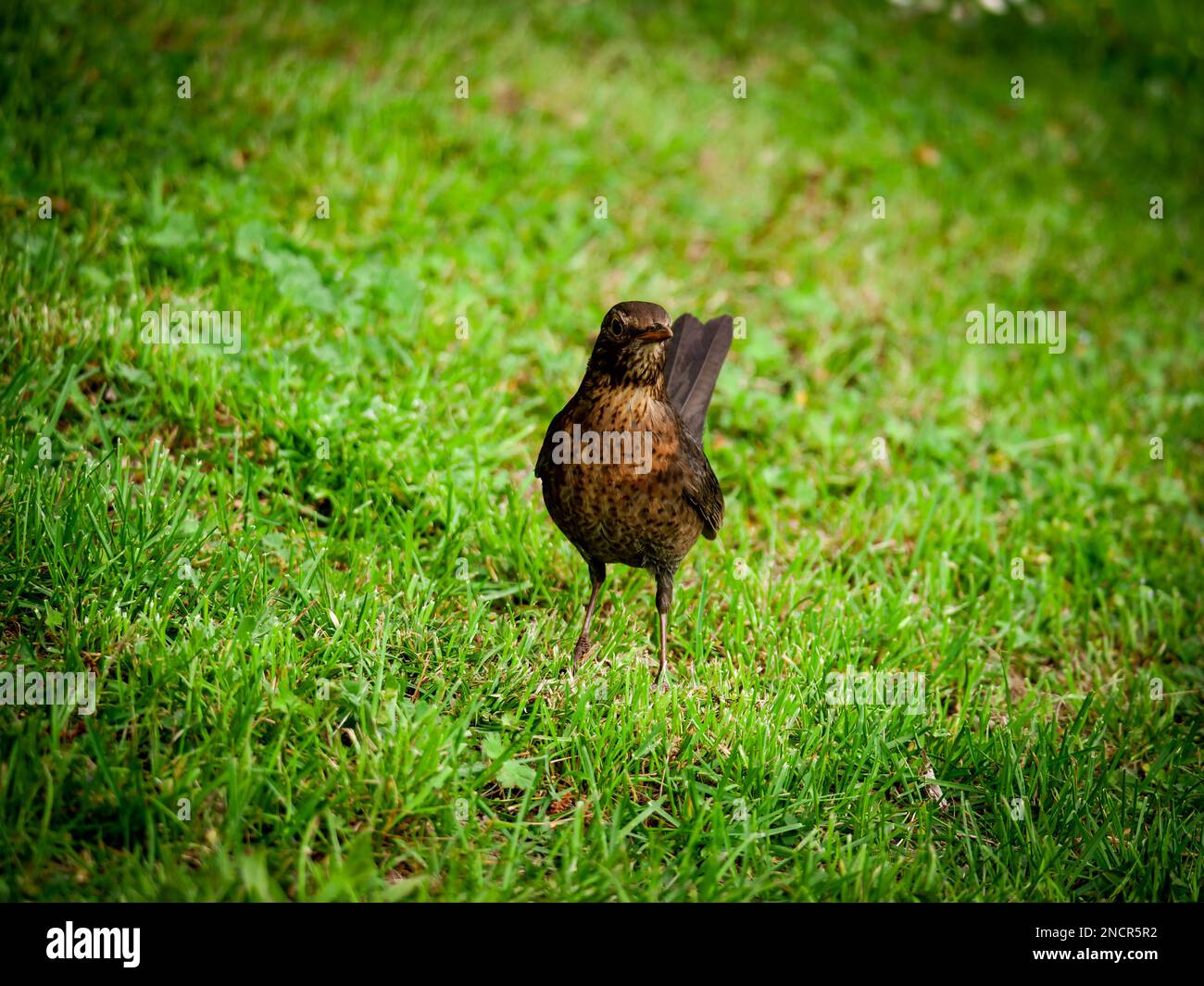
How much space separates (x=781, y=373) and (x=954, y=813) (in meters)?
2.75

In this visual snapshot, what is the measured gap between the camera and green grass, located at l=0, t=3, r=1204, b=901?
9.53ft

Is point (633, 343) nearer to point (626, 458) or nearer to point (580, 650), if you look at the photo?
point (626, 458)

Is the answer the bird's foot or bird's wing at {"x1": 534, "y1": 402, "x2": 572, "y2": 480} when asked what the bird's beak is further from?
the bird's foot

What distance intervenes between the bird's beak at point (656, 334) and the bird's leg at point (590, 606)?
2.95 ft

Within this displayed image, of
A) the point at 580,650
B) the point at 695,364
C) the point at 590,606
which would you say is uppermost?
the point at 695,364

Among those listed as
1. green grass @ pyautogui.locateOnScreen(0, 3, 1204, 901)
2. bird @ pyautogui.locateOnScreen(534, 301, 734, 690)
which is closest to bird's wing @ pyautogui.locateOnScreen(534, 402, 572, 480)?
bird @ pyautogui.locateOnScreen(534, 301, 734, 690)

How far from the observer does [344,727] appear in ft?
10.1

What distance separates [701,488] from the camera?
345cm

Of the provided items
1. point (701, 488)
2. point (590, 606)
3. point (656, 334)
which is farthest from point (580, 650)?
point (656, 334)

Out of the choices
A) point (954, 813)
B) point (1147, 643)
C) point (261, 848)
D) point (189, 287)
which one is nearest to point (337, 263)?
point (189, 287)

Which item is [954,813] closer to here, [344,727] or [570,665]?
[570,665]

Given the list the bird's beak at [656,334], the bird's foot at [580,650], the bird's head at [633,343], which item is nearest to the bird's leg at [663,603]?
the bird's foot at [580,650]

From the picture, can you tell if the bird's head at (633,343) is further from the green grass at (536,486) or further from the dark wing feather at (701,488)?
the green grass at (536,486)

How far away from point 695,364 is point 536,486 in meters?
0.92
